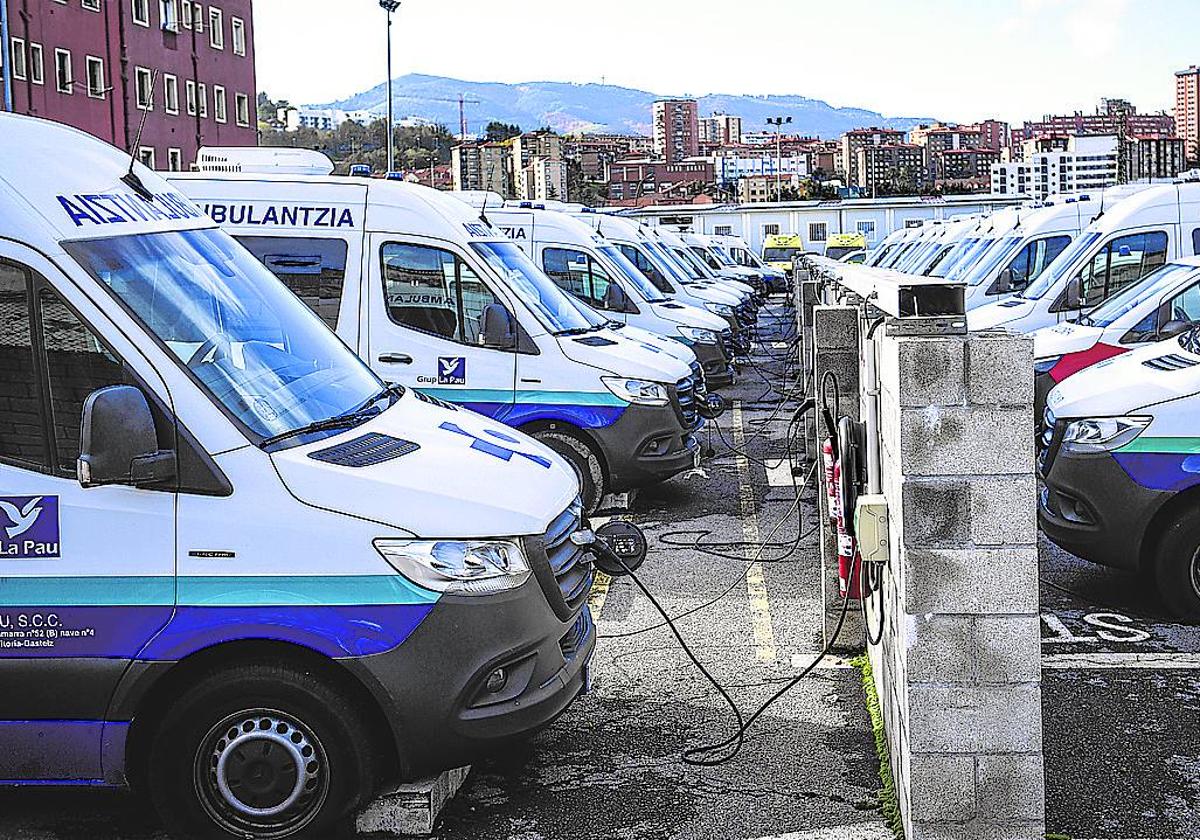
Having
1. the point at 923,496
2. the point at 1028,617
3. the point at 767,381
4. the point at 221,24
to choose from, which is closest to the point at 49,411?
the point at 923,496

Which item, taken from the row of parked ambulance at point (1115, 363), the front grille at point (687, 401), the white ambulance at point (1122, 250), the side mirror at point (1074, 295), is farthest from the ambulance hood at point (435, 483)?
the white ambulance at point (1122, 250)

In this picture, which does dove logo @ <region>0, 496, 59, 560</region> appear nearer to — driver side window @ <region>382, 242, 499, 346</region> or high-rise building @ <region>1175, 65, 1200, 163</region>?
driver side window @ <region>382, 242, 499, 346</region>

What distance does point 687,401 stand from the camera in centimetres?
1230

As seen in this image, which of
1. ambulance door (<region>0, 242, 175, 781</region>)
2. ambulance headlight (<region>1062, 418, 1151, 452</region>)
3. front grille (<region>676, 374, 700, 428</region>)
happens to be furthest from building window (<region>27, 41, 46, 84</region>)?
ambulance door (<region>0, 242, 175, 781</region>)

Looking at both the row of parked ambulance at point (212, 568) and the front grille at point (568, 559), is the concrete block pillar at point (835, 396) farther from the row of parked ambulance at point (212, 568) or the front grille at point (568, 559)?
the row of parked ambulance at point (212, 568)

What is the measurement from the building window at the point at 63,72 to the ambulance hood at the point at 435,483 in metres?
44.5

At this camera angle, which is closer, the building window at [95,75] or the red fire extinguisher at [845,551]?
the red fire extinguisher at [845,551]

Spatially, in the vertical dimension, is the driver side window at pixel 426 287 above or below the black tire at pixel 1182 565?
above

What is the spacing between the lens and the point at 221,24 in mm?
60594

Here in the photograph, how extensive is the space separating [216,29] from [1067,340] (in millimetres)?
53060

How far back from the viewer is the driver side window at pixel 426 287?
35.1ft

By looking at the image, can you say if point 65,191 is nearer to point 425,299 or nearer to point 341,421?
point 341,421

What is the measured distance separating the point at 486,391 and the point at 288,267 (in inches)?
64.4

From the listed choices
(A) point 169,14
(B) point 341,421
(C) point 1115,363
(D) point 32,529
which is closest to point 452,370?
(C) point 1115,363
